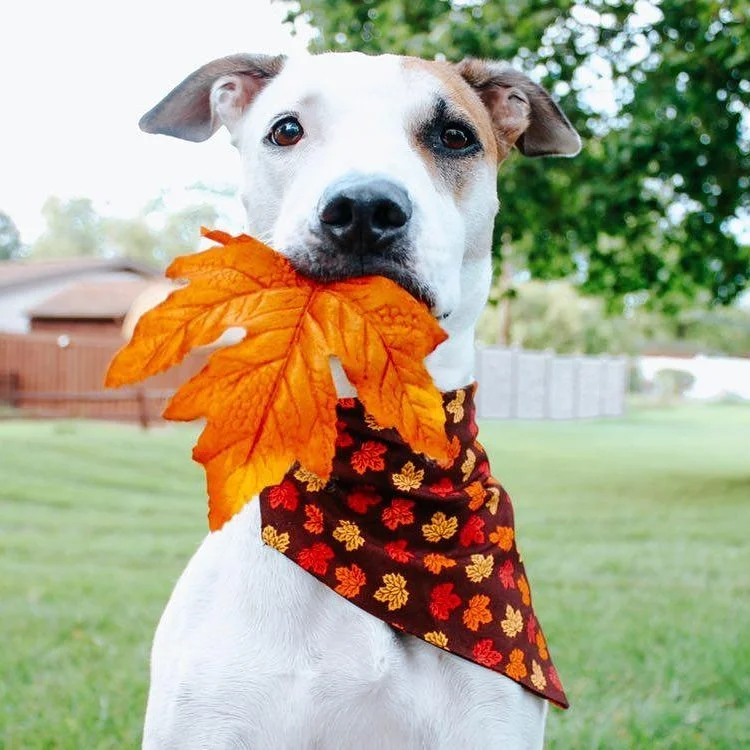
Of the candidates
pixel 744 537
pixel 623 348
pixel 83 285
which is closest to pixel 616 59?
pixel 744 537

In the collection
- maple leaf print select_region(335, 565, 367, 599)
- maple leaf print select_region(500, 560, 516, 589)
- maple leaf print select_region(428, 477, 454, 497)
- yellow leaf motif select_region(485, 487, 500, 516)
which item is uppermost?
maple leaf print select_region(428, 477, 454, 497)

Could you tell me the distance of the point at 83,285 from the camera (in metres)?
28.9

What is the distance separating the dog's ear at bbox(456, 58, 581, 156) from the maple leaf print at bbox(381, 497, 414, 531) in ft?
3.85

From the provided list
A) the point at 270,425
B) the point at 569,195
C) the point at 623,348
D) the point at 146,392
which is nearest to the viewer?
the point at 270,425

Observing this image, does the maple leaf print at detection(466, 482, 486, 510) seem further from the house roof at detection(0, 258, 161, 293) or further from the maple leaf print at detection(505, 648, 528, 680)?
the house roof at detection(0, 258, 161, 293)

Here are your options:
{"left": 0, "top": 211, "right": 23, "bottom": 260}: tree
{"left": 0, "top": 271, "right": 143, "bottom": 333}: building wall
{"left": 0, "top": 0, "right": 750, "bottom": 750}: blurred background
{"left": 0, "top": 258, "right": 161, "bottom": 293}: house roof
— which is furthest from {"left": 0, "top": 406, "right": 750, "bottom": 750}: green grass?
{"left": 0, "top": 211, "right": 23, "bottom": 260}: tree

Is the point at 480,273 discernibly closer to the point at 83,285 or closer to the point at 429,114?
the point at 429,114

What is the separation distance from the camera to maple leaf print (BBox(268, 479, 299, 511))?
238 centimetres

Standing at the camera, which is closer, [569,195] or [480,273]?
[480,273]

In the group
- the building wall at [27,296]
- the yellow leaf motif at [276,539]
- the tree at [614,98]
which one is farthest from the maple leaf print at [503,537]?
the building wall at [27,296]

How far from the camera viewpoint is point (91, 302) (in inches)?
1090

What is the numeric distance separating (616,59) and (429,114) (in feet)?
27.6

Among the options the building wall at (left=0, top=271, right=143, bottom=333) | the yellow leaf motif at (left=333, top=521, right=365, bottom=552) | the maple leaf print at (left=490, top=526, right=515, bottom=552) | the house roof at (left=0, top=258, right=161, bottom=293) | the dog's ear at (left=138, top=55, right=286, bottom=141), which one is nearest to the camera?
the yellow leaf motif at (left=333, top=521, right=365, bottom=552)

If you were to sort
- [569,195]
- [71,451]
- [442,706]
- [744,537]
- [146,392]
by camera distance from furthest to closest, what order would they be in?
1. [146,392]
2. [71,451]
3. [569,195]
4. [744,537]
5. [442,706]
